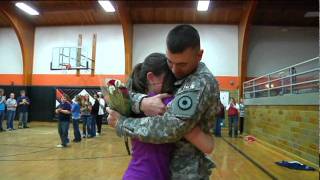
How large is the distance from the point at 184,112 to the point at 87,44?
17.8 m

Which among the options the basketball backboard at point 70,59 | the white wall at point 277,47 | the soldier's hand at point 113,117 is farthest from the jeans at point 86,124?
the soldier's hand at point 113,117

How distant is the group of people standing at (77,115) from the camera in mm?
9172

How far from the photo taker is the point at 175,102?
129 cm

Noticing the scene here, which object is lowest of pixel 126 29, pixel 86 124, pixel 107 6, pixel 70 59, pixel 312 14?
pixel 86 124

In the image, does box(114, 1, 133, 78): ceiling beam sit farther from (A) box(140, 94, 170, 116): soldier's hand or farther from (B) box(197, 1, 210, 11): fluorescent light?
(A) box(140, 94, 170, 116): soldier's hand

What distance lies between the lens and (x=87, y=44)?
18375 millimetres

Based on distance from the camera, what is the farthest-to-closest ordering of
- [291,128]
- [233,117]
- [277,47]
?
[277,47] < [233,117] < [291,128]

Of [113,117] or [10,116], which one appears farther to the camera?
[10,116]

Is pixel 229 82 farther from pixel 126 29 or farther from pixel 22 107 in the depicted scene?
pixel 22 107

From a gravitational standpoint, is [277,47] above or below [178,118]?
above

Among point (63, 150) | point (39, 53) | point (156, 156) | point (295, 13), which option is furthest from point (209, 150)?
point (39, 53)

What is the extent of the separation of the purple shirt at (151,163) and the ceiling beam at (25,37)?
1788 cm

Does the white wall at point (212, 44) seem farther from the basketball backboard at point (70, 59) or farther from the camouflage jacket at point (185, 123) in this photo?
the camouflage jacket at point (185, 123)

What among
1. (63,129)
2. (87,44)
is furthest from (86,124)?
(87,44)
